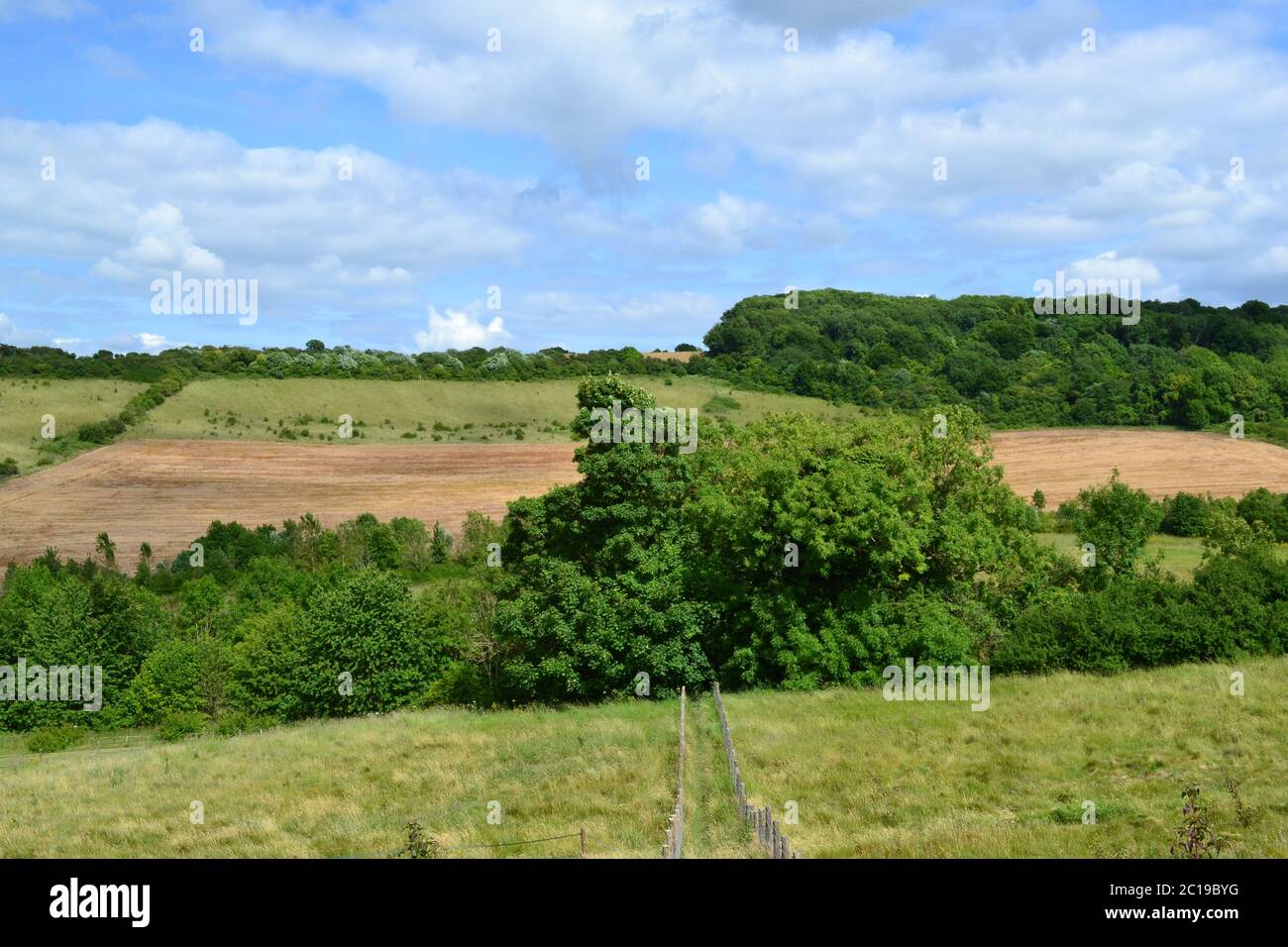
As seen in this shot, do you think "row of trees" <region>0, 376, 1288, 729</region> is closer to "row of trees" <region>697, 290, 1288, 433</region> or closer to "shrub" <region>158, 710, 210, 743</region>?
"shrub" <region>158, 710, 210, 743</region>

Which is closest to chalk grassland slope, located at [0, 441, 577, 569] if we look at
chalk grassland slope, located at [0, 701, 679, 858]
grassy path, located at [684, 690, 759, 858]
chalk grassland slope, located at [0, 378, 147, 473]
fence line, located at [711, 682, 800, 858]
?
chalk grassland slope, located at [0, 378, 147, 473]

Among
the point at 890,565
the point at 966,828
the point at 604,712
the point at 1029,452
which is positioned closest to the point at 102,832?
the point at 604,712

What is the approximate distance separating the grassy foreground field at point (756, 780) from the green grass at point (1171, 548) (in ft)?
93.5

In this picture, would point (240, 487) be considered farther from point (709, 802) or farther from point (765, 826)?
point (765, 826)

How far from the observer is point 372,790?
2392cm

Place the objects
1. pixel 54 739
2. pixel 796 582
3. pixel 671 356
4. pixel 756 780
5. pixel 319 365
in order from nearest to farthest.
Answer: pixel 756 780 → pixel 796 582 → pixel 54 739 → pixel 319 365 → pixel 671 356

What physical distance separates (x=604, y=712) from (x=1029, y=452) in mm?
77245

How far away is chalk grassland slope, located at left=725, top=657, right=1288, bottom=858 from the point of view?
14.5 m

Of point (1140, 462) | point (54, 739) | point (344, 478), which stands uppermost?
point (1140, 462)

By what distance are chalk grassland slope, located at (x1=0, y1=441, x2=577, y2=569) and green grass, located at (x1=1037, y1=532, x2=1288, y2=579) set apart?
45.1 m

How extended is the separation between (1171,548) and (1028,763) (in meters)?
55.4

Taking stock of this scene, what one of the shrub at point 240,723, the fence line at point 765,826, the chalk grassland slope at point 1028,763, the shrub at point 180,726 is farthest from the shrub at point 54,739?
the fence line at point 765,826

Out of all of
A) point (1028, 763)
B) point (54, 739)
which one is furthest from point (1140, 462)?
point (54, 739)

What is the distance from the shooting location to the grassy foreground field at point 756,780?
1630cm
